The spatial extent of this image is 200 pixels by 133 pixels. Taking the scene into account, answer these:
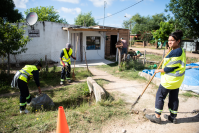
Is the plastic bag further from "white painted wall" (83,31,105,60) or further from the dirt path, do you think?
"white painted wall" (83,31,105,60)

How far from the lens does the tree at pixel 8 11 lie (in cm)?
2181

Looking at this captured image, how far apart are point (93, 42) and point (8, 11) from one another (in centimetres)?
1786

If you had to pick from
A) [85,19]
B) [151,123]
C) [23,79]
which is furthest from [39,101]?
[85,19]

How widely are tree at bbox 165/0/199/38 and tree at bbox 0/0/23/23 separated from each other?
23585 mm

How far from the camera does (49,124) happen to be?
311 centimetres

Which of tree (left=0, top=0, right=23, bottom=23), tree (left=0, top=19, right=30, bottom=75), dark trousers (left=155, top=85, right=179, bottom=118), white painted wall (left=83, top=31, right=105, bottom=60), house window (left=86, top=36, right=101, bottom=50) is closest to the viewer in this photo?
dark trousers (left=155, top=85, right=179, bottom=118)

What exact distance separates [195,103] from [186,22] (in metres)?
17.8

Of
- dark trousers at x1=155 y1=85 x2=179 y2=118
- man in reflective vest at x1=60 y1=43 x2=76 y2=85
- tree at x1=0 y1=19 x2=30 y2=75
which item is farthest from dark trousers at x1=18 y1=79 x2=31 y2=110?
dark trousers at x1=155 y1=85 x2=179 y2=118

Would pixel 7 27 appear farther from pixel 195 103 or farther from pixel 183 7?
pixel 183 7

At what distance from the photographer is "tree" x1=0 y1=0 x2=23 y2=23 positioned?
→ 2181cm

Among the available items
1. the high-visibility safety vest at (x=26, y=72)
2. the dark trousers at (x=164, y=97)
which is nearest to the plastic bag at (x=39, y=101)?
the high-visibility safety vest at (x=26, y=72)

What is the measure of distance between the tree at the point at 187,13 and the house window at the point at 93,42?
12440 millimetres

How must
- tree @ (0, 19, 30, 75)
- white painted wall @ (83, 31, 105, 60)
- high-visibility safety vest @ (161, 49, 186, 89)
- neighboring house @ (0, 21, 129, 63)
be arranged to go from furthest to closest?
1. white painted wall @ (83, 31, 105, 60)
2. neighboring house @ (0, 21, 129, 63)
3. tree @ (0, 19, 30, 75)
4. high-visibility safety vest @ (161, 49, 186, 89)

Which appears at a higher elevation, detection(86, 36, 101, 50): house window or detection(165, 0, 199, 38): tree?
detection(165, 0, 199, 38): tree
